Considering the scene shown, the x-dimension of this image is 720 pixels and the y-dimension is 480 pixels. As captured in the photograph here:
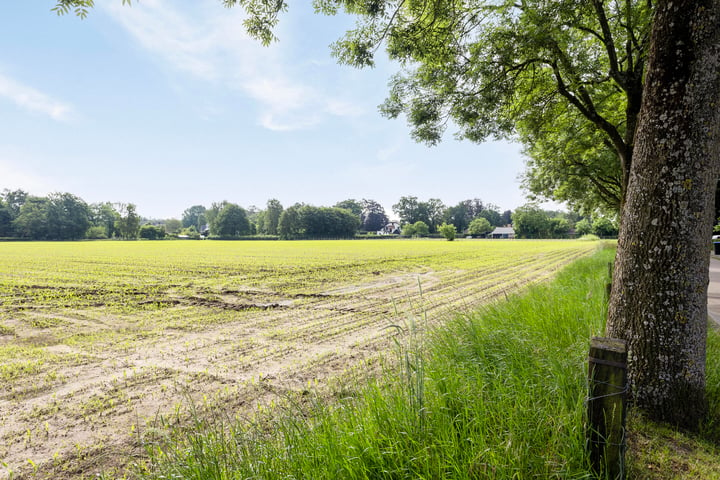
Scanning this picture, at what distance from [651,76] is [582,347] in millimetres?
2660

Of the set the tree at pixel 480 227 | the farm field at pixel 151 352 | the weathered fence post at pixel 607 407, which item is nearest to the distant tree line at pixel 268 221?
the tree at pixel 480 227

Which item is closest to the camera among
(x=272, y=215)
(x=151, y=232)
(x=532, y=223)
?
(x=532, y=223)

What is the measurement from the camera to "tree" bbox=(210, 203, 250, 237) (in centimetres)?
12281

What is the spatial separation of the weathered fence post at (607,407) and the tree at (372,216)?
157m

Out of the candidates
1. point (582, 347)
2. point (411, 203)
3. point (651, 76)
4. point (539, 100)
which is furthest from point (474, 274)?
point (411, 203)

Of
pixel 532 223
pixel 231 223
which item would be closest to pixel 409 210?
pixel 532 223

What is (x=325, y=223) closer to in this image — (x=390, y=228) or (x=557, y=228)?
(x=390, y=228)

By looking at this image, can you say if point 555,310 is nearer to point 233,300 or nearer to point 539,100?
point 539,100

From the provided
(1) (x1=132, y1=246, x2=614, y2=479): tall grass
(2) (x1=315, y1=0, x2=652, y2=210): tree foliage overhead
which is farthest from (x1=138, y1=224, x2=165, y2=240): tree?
(1) (x1=132, y1=246, x2=614, y2=479): tall grass

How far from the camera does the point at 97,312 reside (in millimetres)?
8758

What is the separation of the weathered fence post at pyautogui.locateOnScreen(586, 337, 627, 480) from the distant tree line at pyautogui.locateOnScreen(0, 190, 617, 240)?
277 feet

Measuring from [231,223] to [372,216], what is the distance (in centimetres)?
6750

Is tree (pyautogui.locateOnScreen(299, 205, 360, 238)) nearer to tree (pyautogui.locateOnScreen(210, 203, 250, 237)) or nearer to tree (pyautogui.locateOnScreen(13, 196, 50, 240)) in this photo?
tree (pyautogui.locateOnScreen(210, 203, 250, 237))

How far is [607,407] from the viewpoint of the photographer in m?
1.99
